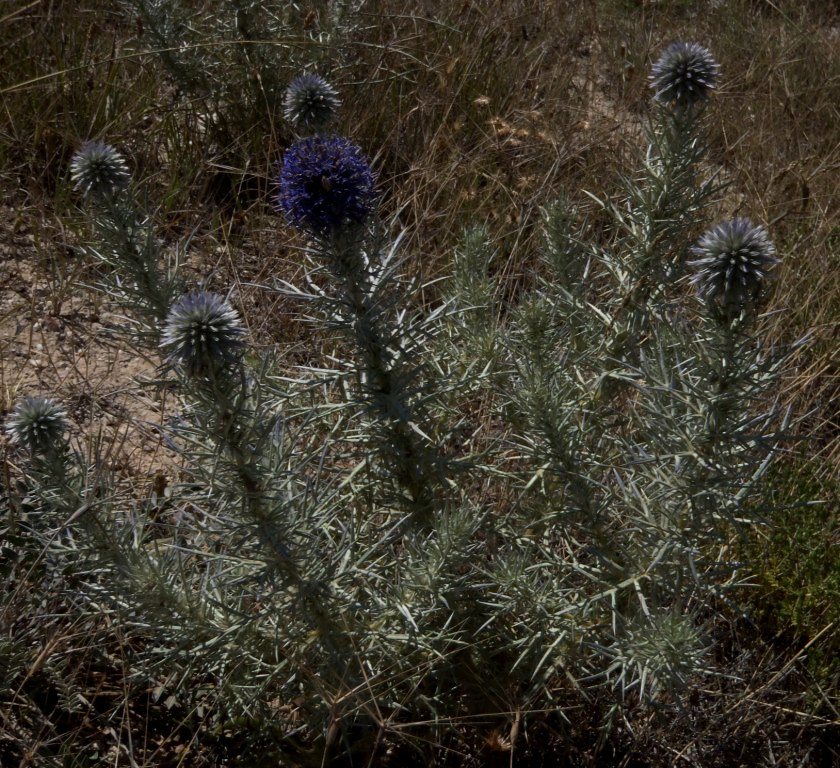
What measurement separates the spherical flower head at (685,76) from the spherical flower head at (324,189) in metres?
0.90

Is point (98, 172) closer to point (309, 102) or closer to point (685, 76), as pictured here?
point (309, 102)

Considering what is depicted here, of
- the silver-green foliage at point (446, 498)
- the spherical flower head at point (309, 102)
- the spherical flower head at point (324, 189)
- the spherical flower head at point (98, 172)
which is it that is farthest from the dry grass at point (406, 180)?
the spherical flower head at point (324, 189)

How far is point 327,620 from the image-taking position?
217cm

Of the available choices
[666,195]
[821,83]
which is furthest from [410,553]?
[821,83]

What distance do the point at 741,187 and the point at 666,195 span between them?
244cm

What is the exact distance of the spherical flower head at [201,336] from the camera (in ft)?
5.56

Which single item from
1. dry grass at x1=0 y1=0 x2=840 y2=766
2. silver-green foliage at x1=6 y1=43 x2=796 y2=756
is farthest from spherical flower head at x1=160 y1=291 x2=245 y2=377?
dry grass at x1=0 y1=0 x2=840 y2=766

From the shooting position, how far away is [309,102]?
8.15 feet

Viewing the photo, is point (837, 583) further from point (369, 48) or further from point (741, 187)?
point (369, 48)

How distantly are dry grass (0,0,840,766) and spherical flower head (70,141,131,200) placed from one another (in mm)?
825

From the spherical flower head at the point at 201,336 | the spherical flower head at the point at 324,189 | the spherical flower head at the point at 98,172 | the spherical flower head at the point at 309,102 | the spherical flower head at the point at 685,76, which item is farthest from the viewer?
the spherical flower head at the point at 309,102

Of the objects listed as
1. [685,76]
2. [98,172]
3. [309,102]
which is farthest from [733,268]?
[98,172]

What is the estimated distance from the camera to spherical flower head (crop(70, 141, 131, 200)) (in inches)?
83.6

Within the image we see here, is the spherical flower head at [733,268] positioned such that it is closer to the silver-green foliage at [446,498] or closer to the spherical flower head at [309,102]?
the silver-green foliage at [446,498]
